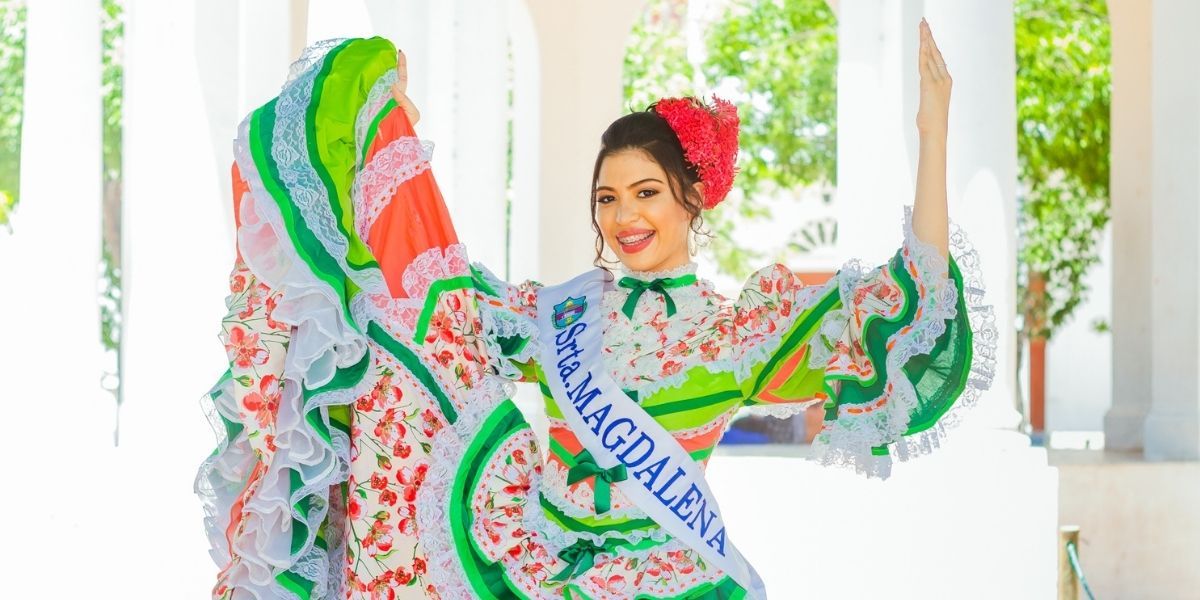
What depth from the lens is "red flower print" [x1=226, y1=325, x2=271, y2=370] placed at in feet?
8.30

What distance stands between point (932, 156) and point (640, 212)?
0.60 metres

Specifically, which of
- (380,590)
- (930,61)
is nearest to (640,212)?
(930,61)

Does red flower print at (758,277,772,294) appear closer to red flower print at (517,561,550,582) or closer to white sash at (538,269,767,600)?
white sash at (538,269,767,600)

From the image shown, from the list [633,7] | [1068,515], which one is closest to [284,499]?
[1068,515]

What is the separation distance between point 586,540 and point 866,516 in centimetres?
264

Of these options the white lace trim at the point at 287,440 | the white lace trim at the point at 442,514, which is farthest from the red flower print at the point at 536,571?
the white lace trim at the point at 287,440

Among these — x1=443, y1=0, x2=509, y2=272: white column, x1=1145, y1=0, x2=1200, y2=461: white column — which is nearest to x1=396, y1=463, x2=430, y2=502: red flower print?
x1=443, y1=0, x2=509, y2=272: white column

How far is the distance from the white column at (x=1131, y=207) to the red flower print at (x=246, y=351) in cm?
659

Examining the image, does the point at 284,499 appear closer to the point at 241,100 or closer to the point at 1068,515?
the point at 241,100

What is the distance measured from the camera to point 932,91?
8.13ft

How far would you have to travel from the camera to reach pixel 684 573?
8.49 feet

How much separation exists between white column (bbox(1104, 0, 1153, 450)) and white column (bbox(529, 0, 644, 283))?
297cm

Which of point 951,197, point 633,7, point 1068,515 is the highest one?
point 633,7

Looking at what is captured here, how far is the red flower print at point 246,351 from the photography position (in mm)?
2531
